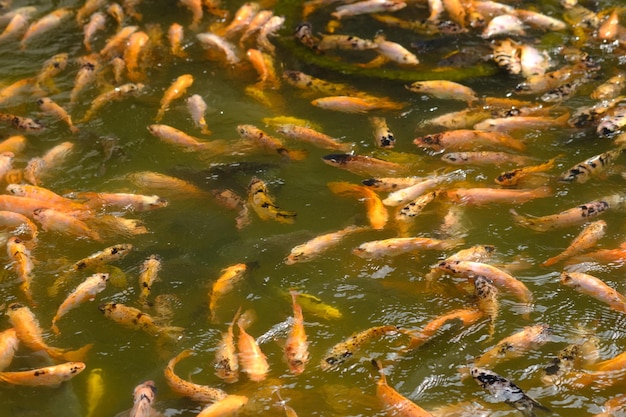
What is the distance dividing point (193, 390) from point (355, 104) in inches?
112

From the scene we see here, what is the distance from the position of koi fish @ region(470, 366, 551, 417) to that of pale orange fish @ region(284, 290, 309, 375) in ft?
2.90

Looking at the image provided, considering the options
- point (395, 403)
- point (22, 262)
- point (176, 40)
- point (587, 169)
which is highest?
point (587, 169)

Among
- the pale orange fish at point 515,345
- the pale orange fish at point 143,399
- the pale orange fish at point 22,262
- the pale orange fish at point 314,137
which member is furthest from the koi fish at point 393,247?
the pale orange fish at point 22,262

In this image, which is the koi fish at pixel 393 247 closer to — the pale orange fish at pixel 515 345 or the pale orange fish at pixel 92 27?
the pale orange fish at pixel 515 345

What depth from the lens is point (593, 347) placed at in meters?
3.78

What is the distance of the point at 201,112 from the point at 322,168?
4.04 feet

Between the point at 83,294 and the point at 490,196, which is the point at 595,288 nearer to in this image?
the point at 490,196

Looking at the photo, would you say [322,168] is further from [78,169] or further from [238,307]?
[78,169]

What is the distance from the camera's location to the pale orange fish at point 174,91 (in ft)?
19.6

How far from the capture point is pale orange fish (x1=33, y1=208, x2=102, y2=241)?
4.73 m

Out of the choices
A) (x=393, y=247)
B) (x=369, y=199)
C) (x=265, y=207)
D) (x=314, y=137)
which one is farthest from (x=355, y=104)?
(x=393, y=247)

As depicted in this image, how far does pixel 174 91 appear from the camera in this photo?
20.0 ft

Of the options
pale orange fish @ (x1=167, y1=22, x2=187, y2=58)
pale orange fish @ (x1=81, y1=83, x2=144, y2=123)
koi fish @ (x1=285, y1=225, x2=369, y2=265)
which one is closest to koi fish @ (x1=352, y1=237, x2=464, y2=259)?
koi fish @ (x1=285, y1=225, x2=369, y2=265)

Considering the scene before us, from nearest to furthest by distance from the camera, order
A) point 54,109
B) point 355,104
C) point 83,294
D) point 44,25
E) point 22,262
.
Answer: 1. point 83,294
2. point 22,262
3. point 355,104
4. point 54,109
5. point 44,25
